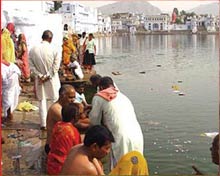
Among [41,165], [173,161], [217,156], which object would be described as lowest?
[173,161]

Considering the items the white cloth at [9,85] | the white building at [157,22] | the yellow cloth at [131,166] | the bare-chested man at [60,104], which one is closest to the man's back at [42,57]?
the white cloth at [9,85]

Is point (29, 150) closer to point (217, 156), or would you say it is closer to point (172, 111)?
point (217, 156)

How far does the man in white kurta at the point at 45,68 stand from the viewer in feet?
20.3

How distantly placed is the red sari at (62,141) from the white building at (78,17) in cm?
5116

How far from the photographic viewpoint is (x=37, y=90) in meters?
6.42

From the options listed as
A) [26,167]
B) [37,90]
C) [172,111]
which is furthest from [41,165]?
[172,111]

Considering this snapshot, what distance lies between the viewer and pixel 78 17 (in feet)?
245

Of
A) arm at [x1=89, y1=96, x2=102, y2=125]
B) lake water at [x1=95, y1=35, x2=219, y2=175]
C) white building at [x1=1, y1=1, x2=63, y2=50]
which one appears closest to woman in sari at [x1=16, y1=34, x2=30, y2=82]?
white building at [x1=1, y1=1, x2=63, y2=50]

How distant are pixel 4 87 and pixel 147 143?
2.46 metres

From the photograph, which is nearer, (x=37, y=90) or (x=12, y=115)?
(x=37, y=90)

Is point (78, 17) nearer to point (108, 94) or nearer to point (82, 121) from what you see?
point (82, 121)

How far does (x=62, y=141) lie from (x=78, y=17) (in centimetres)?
7149

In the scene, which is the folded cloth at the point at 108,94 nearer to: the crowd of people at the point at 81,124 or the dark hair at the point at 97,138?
the crowd of people at the point at 81,124

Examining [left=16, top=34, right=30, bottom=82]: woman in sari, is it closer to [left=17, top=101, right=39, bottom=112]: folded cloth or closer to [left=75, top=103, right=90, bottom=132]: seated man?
[left=17, top=101, right=39, bottom=112]: folded cloth
